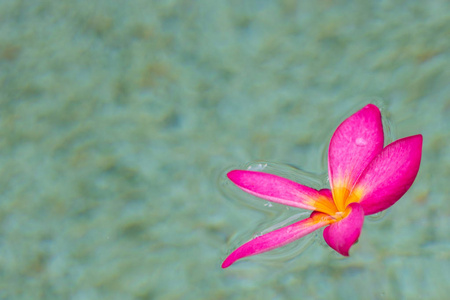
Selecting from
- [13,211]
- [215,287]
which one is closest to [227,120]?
[215,287]

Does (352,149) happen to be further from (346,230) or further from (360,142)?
(346,230)

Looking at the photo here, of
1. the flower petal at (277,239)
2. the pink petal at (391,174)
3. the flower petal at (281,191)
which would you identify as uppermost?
the pink petal at (391,174)

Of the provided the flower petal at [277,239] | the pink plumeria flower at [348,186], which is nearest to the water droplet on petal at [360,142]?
the pink plumeria flower at [348,186]

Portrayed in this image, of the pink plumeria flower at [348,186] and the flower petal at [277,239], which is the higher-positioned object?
the pink plumeria flower at [348,186]

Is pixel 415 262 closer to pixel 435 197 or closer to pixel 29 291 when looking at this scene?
pixel 435 197

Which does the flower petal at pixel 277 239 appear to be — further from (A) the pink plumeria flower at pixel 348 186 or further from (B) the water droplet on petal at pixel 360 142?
(B) the water droplet on petal at pixel 360 142

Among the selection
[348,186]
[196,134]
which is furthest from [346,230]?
[196,134]

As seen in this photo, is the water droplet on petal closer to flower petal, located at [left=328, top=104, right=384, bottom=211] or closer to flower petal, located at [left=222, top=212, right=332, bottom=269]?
flower petal, located at [left=328, top=104, right=384, bottom=211]
